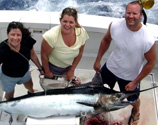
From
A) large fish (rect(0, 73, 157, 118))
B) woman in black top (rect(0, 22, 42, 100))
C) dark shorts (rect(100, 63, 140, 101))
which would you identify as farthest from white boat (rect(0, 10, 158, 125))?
large fish (rect(0, 73, 157, 118))

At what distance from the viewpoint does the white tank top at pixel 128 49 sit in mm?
1779

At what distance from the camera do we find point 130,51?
1858 mm

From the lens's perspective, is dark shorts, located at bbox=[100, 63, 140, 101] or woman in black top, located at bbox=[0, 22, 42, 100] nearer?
woman in black top, located at bbox=[0, 22, 42, 100]

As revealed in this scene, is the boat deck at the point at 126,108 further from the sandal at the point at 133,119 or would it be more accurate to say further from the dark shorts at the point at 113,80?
the dark shorts at the point at 113,80

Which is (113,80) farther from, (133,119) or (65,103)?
(65,103)

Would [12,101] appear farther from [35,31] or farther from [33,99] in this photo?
[35,31]

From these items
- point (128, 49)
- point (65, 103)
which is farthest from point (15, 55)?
point (128, 49)

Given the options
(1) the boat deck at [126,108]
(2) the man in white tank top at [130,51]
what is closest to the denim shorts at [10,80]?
(1) the boat deck at [126,108]

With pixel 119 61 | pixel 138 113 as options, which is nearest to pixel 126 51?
pixel 119 61

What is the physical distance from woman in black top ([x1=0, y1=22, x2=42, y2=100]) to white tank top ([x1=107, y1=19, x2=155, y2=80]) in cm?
63

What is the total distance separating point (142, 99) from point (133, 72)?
2.11 ft

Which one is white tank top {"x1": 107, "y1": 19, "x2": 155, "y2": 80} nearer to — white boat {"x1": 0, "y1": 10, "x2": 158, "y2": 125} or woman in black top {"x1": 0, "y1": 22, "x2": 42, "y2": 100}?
white boat {"x1": 0, "y1": 10, "x2": 158, "y2": 125}

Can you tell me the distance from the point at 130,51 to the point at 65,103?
598 millimetres

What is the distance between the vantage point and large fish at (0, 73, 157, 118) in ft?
5.34
